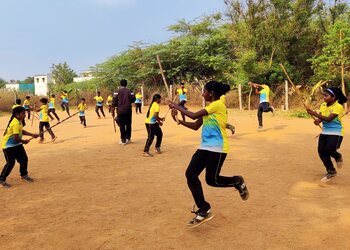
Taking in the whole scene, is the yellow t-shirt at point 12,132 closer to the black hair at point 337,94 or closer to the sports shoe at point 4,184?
the sports shoe at point 4,184

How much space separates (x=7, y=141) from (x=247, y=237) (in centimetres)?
485

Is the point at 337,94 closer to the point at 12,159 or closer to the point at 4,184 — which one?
the point at 12,159

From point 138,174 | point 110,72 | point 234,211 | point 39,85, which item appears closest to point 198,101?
point 110,72

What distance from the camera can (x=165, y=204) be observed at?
5414 millimetres

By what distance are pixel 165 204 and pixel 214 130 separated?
1559 mm

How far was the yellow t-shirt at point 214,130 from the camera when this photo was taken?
14.8 ft

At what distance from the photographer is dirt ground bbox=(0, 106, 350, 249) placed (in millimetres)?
4133

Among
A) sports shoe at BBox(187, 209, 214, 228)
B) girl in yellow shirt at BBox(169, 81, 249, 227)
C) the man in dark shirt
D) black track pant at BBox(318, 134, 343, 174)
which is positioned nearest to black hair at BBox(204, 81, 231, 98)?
girl in yellow shirt at BBox(169, 81, 249, 227)

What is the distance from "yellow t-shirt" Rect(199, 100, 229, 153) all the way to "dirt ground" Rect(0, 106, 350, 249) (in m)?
0.98

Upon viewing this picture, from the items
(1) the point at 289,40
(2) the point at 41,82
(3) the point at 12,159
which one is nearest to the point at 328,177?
(3) the point at 12,159

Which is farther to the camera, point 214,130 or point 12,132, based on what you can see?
point 12,132

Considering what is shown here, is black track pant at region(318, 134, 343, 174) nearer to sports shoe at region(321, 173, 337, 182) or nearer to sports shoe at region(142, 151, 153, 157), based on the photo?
sports shoe at region(321, 173, 337, 182)

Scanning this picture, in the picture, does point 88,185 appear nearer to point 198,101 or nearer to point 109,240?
point 109,240

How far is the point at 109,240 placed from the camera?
4.15 m
